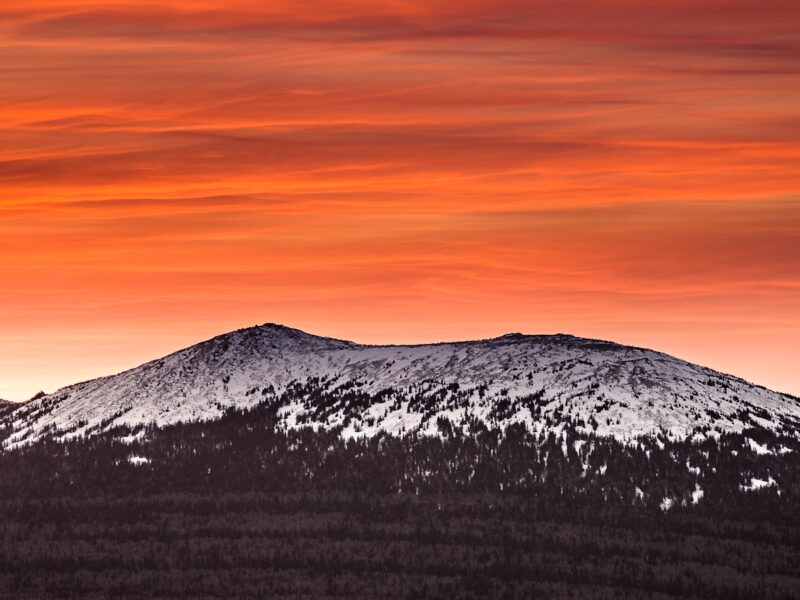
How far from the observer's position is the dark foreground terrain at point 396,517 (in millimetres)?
146125

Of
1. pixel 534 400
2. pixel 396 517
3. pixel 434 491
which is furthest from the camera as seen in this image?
pixel 534 400

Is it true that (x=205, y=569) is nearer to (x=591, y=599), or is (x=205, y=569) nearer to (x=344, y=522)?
(x=344, y=522)

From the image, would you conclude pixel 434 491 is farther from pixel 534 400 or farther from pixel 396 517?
pixel 534 400

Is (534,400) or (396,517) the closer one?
(396,517)

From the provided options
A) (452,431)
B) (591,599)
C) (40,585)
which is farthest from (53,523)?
(591,599)

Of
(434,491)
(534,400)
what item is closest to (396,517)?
(434,491)

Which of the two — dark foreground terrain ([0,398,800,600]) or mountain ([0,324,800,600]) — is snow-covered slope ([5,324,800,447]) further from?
dark foreground terrain ([0,398,800,600])

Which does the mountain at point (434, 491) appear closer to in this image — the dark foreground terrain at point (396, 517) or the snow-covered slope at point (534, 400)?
the dark foreground terrain at point (396, 517)

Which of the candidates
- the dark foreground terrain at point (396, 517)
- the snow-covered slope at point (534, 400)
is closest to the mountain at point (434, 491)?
the dark foreground terrain at point (396, 517)

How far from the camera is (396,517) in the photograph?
163500 millimetres

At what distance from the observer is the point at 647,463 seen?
16588cm

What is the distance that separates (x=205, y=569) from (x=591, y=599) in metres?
44.7

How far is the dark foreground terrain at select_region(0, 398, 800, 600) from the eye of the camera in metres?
146

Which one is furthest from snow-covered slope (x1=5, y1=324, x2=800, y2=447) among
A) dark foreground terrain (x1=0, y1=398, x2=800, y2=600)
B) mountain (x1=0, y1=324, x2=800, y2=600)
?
dark foreground terrain (x1=0, y1=398, x2=800, y2=600)
